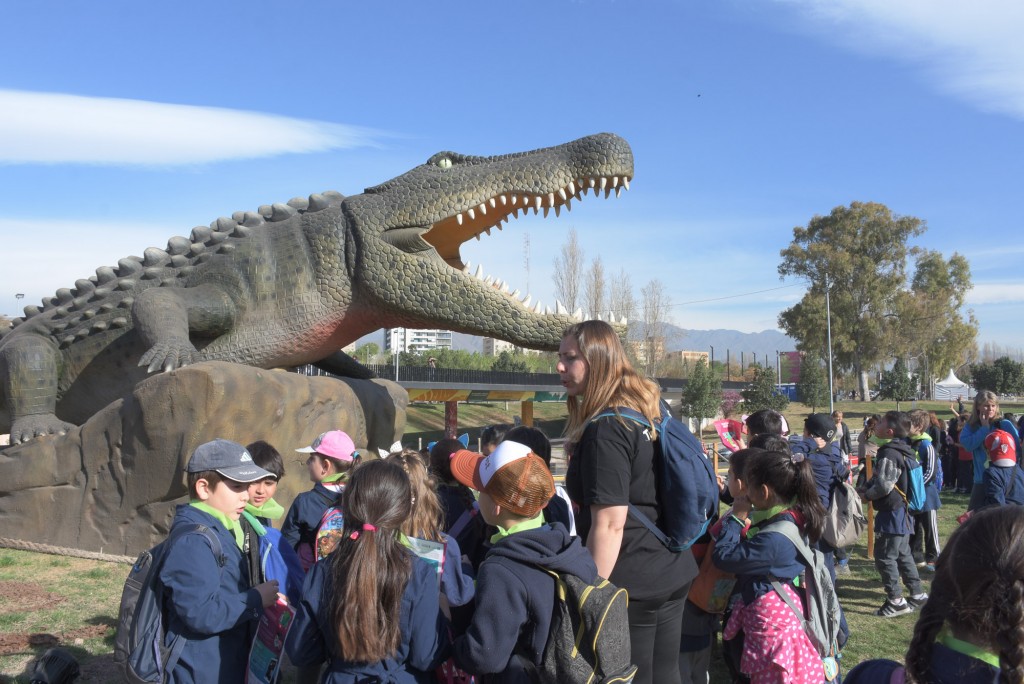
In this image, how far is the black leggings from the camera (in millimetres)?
2545

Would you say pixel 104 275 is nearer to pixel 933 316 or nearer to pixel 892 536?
pixel 892 536

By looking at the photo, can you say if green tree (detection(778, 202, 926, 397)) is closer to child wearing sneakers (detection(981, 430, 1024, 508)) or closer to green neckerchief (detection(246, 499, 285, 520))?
child wearing sneakers (detection(981, 430, 1024, 508))

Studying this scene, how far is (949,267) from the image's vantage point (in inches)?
A: 1510

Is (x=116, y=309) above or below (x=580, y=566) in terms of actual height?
above

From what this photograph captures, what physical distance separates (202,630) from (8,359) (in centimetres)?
568

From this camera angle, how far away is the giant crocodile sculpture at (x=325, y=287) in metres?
6.65

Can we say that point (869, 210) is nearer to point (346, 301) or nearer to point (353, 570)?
point (346, 301)

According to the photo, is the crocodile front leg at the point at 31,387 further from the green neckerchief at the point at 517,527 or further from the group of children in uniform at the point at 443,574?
the green neckerchief at the point at 517,527

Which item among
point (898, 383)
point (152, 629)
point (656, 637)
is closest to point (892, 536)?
point (656, 637)

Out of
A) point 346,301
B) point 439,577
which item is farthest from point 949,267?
point 439,577

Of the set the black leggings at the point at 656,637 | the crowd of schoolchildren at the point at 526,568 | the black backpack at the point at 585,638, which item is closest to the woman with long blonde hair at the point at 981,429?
the crowd of schoolchildren at the point at 526,568

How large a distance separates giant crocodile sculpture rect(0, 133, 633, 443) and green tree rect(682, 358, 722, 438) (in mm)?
20505

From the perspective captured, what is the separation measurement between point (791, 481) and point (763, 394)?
24871 mm

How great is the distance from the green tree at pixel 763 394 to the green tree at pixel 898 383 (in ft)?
29.5
